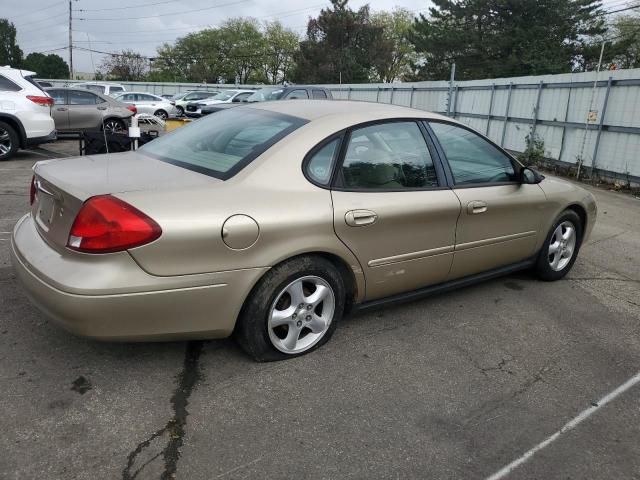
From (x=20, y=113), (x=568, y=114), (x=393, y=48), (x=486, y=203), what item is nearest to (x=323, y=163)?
(x=486, y=203)

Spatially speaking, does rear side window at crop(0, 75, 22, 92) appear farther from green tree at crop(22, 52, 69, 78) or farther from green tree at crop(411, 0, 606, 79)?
green tree at crop(22, 52, 69, 78)

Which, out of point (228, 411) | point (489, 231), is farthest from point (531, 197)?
point (228, 411)

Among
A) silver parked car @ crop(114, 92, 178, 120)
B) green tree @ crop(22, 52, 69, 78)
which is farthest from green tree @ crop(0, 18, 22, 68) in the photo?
silver parked car @ crop(114, 92, 178, 120)

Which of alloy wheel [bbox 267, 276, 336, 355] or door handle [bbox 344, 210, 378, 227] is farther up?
door handle [bbox 344, 210, 378, 227]

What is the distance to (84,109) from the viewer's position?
13141mm

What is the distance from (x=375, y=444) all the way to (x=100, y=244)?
5.17ft

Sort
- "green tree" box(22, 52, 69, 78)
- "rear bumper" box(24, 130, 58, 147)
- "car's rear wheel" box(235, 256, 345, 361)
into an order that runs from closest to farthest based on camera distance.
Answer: "car's rear wheel" box(235, 256, 345, 361) → "rear bumper" box(24, 130, 58, 147) → "green tree" box(22, 52, 69, 78)

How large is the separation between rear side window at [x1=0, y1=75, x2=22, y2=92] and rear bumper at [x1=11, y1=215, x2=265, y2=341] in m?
8.34

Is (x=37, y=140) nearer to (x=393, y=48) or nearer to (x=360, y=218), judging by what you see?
(x=360, y=218)

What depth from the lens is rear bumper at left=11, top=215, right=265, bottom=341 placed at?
255 cm

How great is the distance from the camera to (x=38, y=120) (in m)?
9.97

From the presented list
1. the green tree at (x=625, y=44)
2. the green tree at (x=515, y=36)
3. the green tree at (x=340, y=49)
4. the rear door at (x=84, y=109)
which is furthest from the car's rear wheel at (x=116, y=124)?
the green tree at (x=340, y=49)

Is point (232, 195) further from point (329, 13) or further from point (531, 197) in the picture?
point (329, 13)

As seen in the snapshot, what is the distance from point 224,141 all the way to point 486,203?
1.91 metres
